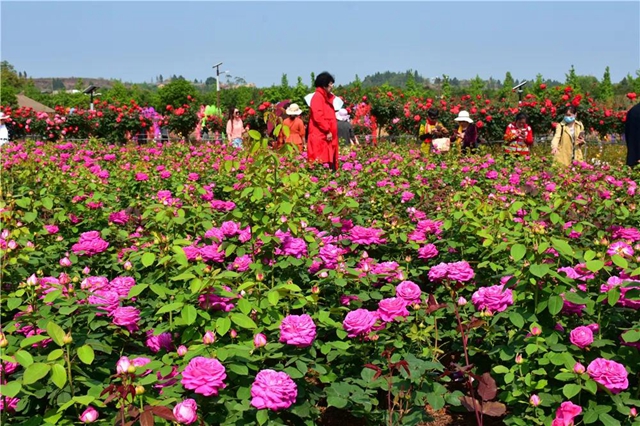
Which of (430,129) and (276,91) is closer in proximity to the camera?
(430,129)

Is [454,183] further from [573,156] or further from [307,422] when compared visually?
[573,156]

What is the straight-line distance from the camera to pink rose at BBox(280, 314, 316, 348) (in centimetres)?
185

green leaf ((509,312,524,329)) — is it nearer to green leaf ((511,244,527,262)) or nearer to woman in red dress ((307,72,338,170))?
green leaf ((511,244,527,262))

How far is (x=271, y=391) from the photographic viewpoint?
5.32 ft

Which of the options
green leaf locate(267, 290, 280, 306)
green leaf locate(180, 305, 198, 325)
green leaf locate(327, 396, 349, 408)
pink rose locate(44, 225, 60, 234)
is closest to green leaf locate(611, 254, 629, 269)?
green leaf locate(327, 396, 349, 408)

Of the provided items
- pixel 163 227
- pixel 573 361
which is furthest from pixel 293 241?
pixel 573 361

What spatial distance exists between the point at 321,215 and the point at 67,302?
1.72m

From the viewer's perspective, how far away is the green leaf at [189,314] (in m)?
1.86

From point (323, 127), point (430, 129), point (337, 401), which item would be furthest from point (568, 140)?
point (337, 401)

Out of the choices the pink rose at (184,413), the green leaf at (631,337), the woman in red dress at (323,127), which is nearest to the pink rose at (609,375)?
the green leaf at (631,337)

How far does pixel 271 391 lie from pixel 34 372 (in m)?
0.59

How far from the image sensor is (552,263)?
2.20 m

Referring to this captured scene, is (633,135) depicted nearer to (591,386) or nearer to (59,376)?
(591,386)

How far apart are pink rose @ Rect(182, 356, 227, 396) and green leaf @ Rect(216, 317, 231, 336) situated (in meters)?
0.23
